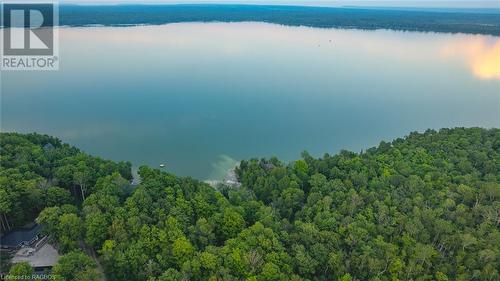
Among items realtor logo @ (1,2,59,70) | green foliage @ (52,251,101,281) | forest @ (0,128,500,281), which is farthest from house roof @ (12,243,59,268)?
realtor logo @ (1,2,59,70)

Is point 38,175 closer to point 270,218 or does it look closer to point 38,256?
point 38,256

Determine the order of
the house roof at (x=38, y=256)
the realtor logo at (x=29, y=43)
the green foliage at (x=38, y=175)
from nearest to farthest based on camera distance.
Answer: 1. the house roof at (x=38, y=256)
2. the green foliage at (x=38, y=175)
3. the realtor logo at (x=29, y=43)

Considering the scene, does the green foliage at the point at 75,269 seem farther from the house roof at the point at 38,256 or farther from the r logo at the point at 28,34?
the r logo at the point at 28,34

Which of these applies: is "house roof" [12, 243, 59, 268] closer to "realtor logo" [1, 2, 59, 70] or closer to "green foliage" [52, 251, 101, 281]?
"green foliage" [52, 251, 101, 281]

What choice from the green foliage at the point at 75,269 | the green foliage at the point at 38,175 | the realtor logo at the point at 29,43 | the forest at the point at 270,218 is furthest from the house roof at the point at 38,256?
the realtor logo at the point at 29,43

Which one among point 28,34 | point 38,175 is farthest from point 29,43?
point 38,175

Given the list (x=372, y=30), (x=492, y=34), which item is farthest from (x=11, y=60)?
(x=492, y=34)
